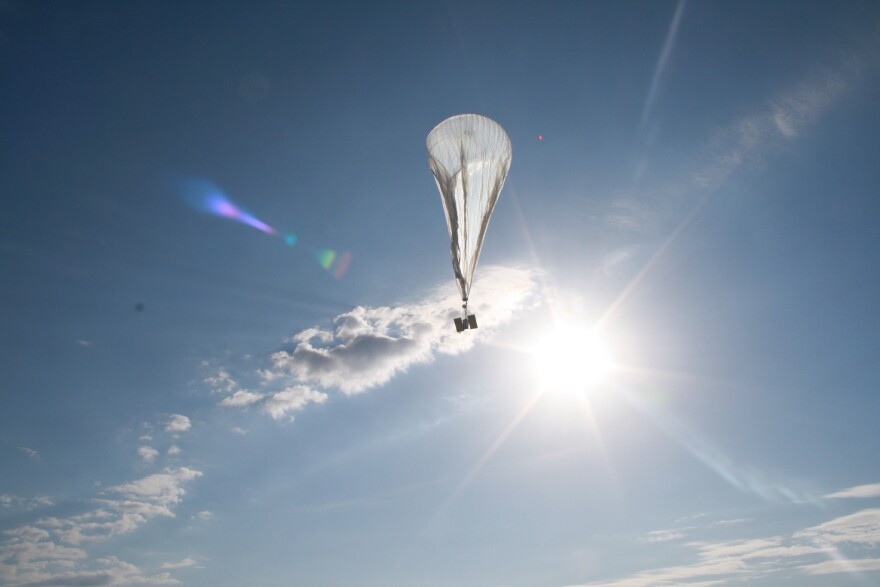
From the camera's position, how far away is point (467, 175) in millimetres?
34688

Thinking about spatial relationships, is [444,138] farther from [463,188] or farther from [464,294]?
[464,294]

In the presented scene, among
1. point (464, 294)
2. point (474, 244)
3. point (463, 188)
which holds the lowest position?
point (464, 294)

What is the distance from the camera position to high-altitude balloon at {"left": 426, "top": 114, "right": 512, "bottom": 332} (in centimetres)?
3325

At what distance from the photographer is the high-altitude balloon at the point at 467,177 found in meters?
33.2

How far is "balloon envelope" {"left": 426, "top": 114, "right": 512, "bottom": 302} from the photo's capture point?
33250mm

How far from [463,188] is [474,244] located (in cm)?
393

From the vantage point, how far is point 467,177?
1369 inches

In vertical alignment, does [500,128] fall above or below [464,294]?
above

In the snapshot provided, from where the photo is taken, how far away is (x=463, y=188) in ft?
115

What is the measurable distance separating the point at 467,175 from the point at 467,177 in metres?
0.15

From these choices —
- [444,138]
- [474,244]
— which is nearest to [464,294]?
[474,244]

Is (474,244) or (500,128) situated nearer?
(500,128)

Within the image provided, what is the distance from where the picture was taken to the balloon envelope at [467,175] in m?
33.2

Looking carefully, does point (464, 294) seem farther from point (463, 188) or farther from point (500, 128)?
point (500, 128)
